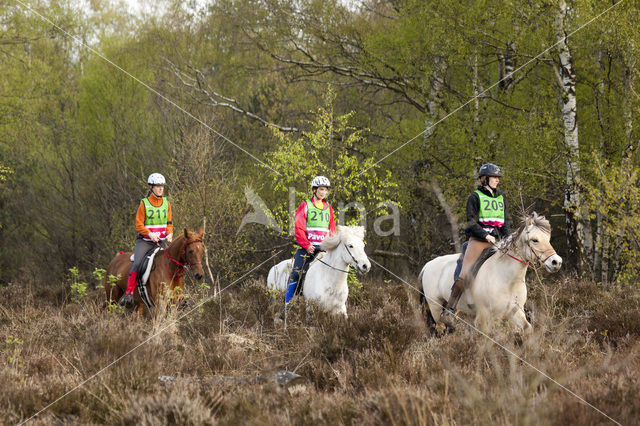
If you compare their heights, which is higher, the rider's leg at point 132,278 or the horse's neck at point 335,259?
the horse's neck at point 335,259

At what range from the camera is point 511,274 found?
23.4 ft

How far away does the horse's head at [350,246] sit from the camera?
745 cm

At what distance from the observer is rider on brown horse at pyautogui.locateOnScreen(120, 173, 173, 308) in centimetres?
916

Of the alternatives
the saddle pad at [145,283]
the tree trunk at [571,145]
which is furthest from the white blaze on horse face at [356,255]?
the tree trunk at [571,145]

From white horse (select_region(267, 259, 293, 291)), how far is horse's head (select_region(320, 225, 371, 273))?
1.52 metres

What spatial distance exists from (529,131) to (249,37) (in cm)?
995

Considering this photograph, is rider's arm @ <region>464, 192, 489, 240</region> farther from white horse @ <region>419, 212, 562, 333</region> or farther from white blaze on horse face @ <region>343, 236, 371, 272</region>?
white blaze on horse face @ <region>343, 236, 371, 272</region>

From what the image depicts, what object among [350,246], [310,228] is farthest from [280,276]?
[350,246]

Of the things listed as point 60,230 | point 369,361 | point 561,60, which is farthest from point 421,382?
point 60,230

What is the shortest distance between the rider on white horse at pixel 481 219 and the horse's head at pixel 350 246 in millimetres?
1286

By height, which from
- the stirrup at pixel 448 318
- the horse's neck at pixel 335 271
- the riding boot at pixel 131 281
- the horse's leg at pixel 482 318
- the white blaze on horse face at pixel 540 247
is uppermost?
the white blaze on horse face at pixel 540 247

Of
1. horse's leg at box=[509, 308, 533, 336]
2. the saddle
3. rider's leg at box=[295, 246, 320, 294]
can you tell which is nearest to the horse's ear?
horse's leg at box=[509, 308, 533, 336]

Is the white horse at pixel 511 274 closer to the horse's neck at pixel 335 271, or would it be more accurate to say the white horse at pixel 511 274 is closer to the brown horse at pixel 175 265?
the horse's neck at pixel 335 271

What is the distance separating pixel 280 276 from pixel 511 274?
4.05 meters
